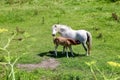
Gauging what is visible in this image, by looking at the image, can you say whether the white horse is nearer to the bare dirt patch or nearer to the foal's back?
the foal's back

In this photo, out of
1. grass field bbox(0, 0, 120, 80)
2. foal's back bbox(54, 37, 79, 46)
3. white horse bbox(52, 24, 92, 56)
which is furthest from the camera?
white horse bbox(52, 24, 92, 56)

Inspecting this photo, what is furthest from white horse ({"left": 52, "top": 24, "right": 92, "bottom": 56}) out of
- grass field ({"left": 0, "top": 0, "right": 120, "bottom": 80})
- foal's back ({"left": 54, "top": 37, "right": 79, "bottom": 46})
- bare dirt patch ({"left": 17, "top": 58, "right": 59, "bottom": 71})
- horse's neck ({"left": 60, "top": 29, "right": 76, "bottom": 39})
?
bare dirt patch ({"left": 17, "top": 58, "right": 59, "bottom": 71})

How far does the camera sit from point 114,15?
822 inches

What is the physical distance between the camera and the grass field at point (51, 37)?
12758 millimetres

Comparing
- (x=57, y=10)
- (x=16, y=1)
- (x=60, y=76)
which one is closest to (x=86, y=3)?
(x=57, y=10)

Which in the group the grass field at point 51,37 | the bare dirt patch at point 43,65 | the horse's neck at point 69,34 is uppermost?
the horse's neck at point 69,34

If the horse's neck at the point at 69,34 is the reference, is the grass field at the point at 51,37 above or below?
below

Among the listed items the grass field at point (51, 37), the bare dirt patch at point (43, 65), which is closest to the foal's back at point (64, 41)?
the grass field at point (51, 37)

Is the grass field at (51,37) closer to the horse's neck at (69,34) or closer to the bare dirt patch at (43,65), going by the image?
the bare dirt patch at (43,65)

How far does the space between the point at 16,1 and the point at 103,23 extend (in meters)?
8.10

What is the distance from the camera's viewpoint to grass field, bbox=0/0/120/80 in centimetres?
1276

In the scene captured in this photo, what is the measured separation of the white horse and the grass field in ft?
1.30

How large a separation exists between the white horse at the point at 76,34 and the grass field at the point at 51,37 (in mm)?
396

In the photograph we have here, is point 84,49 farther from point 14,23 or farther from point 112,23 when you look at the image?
point 14,23
